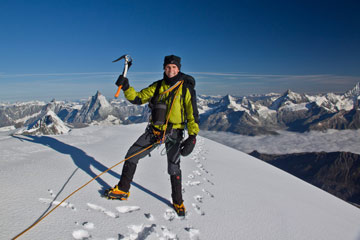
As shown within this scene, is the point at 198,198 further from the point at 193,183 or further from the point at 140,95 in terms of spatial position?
the point at 140,95

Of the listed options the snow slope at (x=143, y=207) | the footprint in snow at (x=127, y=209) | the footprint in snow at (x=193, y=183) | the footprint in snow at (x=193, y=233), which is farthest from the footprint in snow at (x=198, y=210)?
the footprint in snow at (x=193, y=183)

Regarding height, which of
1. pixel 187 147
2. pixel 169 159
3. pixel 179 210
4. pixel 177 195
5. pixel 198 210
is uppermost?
pixel 187 147

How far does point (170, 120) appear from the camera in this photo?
5.04 meters

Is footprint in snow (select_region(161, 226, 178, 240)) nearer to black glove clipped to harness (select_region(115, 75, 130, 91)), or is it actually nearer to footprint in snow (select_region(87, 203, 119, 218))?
footprint in snow (select_region(87, 203, 119, 218))

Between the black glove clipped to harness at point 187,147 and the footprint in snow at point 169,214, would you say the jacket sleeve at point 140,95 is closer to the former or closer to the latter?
the black glove clipped to harness at point 187,147

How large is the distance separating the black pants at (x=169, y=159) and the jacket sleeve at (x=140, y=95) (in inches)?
30.9

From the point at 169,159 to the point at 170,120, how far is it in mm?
1001

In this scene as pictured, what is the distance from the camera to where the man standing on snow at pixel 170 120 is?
4.69m

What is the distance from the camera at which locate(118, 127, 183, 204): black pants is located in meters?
4.67

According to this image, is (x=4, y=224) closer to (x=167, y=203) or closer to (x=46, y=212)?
(x=46, y=212)

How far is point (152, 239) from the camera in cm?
362

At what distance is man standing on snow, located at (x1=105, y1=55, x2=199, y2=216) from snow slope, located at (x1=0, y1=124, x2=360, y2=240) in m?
0.57

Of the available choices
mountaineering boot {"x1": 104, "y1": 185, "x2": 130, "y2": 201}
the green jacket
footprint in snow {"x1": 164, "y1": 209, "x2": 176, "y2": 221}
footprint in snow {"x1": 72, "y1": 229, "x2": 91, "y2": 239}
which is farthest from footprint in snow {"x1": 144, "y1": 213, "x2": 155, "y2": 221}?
the green jacket

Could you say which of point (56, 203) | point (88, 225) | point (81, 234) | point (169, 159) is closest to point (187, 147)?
point (169, 159)
